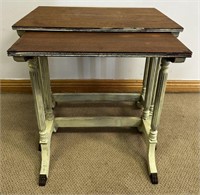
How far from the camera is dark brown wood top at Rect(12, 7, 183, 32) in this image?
0.92 meters

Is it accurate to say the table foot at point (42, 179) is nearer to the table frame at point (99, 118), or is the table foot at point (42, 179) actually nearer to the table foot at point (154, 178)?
the table frame at point (99, 118)

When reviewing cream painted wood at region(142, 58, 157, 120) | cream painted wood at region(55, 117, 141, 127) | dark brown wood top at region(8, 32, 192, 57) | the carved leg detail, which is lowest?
the carved leg detail

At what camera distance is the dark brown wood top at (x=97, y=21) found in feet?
3.03

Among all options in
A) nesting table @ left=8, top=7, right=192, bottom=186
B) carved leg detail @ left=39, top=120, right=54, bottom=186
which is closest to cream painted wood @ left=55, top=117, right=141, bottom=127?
nesting table @ left=8, top=7, right=192, bottom=186

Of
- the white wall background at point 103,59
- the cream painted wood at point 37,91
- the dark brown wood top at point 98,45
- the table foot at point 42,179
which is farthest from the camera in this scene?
the white wall background at point 103,59

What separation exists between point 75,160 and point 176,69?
1.03 meters

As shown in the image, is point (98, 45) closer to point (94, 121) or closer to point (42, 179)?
point (94, 121)

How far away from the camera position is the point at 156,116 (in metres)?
1.03

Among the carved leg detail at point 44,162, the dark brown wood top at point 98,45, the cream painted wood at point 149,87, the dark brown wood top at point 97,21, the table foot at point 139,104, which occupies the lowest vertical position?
the table foot at point 139,104

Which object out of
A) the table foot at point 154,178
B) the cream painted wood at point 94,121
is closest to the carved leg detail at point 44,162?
the cream painted wood at point 94,121

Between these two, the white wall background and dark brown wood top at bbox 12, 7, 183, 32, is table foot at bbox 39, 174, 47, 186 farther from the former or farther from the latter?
the white wall background

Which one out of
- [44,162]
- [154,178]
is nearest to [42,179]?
[44,162]

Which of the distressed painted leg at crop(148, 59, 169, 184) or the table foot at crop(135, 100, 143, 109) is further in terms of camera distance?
the table foot at crop(135, 100, 143, 109)

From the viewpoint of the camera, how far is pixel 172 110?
1.55m
